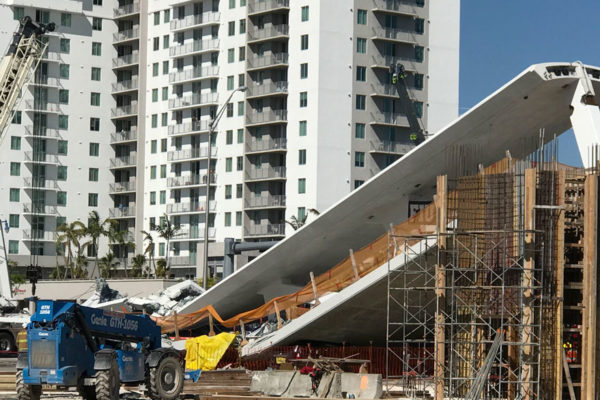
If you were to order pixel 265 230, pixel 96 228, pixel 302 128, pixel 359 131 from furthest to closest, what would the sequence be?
pixel 96 228 < pixel 265 230 < pixel 359 131 < pixel 302 128

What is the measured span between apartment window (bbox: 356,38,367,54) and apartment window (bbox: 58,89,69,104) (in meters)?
33.1

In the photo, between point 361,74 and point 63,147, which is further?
point 63,147

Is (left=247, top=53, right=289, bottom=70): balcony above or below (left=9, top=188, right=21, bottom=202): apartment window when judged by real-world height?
above

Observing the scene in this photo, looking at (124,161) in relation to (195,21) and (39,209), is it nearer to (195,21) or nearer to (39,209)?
(39,209)

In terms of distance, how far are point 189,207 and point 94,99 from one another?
58.0 feet

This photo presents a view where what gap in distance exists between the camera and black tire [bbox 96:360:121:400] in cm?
2569

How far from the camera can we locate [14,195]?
395 feet

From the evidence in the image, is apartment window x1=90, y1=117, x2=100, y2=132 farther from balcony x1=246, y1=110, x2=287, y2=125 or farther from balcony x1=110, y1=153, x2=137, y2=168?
balcony x1=246, y1=110, x2=287, y2=125

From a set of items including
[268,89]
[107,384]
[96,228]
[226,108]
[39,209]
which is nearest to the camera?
[107,384]

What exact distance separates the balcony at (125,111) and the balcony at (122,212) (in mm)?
9845

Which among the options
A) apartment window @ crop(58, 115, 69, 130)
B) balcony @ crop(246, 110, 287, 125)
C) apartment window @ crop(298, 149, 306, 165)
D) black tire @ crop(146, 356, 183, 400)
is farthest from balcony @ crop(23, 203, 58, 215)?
black tire @ crop(146, 356, 183, 400)

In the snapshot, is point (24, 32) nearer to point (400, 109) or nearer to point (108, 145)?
point (400, 109)

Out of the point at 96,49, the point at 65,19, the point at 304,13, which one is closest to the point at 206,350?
the point at 304,13

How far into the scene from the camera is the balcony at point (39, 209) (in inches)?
4774
